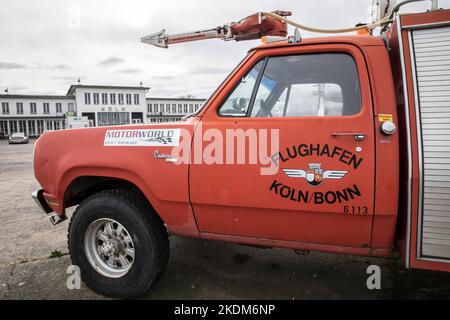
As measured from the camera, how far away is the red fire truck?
2.32 metres

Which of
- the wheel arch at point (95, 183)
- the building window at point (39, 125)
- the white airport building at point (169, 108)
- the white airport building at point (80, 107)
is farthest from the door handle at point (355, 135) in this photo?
the building window at point (39, 125)

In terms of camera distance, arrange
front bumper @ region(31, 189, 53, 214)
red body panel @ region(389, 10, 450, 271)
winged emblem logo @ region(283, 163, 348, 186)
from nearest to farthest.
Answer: red body panel @ region(389, 10, 450, 271) → winged emblem logo @ region(283, 163, 348, 186) → front bumper @ region(31, 189, 53, 214)

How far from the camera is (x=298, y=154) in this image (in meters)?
2.46

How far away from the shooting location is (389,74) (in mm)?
2432

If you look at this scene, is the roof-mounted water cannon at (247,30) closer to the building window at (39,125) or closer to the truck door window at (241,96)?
the truck door window at (241,96)

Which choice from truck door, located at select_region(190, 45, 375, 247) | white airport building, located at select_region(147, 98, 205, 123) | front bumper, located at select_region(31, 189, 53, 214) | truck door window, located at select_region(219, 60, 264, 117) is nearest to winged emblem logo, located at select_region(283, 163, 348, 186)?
truck door, located at select_region(190, 45, 375, 247)

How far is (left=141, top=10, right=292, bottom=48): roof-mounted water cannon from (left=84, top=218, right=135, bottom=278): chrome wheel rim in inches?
88.0

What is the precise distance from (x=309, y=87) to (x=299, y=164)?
65cm

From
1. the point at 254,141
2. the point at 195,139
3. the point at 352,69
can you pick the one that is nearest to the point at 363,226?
the point at 254,141

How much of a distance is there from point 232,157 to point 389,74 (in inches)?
49.6

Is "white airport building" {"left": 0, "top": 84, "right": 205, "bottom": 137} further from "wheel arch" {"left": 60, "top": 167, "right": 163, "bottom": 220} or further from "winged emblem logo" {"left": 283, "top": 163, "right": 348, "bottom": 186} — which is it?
"winged emblem logo" {"left": 283, "top": 163, "right": 348, "bottom": 186}

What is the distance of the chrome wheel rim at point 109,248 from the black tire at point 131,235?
0.05 metres

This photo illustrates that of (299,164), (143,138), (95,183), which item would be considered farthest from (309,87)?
(95,183)
